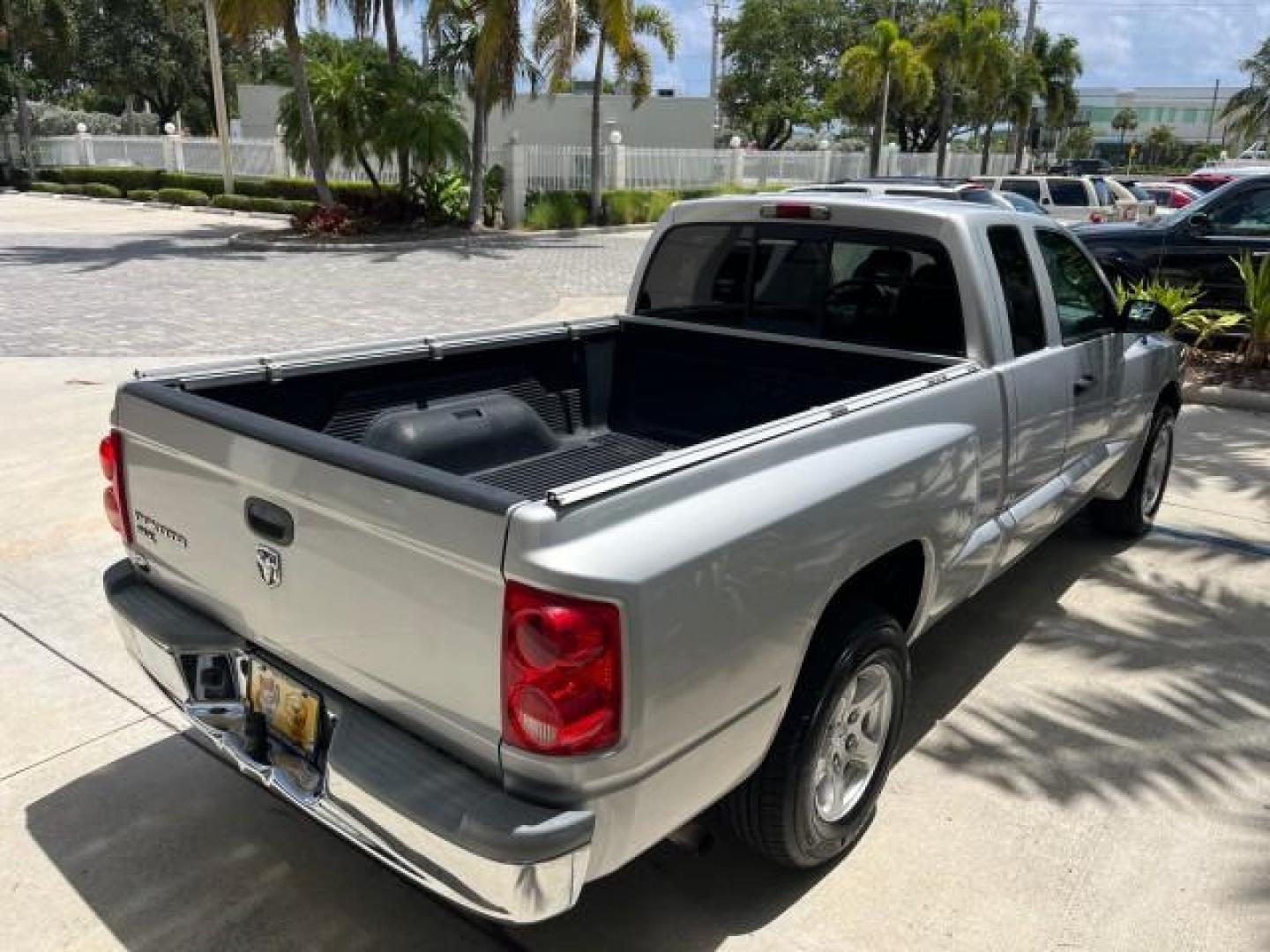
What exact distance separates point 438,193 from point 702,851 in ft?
71.2

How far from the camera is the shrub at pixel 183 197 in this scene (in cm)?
2877

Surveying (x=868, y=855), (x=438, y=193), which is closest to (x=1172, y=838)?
(x=868, y=855)

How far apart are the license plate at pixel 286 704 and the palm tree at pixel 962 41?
39.5 m

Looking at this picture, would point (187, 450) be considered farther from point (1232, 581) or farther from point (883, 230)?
point (1232, 581)

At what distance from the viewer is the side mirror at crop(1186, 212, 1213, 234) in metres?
9.88

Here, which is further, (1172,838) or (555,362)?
(555,362)

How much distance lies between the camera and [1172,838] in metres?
3.21

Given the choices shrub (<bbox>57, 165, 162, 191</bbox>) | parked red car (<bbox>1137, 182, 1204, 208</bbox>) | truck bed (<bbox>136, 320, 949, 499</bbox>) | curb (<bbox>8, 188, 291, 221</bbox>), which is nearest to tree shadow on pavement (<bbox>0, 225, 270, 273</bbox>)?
curb (<bbox>8, 188, 291, 221</bbox>)

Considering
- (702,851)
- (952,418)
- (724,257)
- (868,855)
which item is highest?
(724,257)

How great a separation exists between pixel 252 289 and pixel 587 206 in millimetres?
12305

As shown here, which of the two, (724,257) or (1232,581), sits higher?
(724,257)

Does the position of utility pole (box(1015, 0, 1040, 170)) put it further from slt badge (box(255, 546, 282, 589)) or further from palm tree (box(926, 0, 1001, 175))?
slt badge (box(255, 546, 282, 589))

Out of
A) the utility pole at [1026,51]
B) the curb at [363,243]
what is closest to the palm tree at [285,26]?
the curb at [363,243]

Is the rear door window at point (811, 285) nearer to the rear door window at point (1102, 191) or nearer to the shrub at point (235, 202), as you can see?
the rear door window at point (1102, 191)
